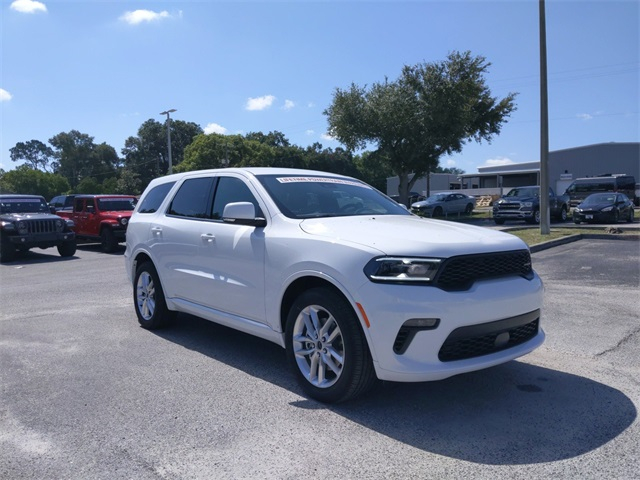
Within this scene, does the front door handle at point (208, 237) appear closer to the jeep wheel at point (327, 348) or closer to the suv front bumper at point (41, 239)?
the jeep wheel at point (327, 348)

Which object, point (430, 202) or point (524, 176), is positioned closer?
point (430, 202)

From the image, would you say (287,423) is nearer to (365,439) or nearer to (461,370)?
(365,439)

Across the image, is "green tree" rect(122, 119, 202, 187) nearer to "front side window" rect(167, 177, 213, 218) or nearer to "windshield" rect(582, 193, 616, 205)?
"windshield" rect(582, 193, 616, 205)

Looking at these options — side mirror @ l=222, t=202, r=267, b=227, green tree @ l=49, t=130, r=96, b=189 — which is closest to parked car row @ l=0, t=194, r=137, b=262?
side mirror @ l=222, t=202, r=267, b=227

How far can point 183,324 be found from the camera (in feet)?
21.5

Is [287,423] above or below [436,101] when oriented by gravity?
below

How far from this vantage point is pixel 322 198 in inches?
197

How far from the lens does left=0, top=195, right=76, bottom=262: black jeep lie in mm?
14578

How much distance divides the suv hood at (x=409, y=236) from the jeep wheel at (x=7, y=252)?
13.3 metres

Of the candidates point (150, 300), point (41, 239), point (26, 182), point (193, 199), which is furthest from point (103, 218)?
point (26, 182)

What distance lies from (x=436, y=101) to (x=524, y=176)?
37663 mm

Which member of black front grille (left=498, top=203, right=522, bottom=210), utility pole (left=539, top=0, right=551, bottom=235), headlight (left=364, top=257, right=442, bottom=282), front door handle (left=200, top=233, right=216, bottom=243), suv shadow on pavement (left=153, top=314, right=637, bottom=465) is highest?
utility pole (left=539, top=0, right=551, bottom=235)

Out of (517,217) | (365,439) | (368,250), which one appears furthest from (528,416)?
(517,217)

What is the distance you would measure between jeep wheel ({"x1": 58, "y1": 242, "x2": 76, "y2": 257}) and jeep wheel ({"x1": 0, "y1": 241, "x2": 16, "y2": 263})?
1.21m
